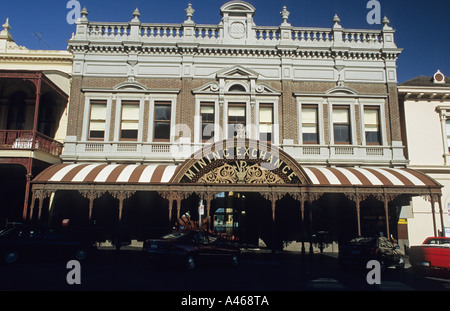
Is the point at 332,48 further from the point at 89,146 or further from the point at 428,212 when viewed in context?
the point at 89,146

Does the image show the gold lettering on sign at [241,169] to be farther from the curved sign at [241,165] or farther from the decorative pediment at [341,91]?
the decorative pediment at [341,91]

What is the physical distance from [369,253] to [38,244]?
12489 millimetres

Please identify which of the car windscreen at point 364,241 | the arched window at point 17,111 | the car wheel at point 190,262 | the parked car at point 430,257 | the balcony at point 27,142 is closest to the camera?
the parked car at point 430,257

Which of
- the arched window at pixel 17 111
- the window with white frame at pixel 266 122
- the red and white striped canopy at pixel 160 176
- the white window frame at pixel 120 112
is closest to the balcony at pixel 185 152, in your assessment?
the white window frame at pixel 120 112

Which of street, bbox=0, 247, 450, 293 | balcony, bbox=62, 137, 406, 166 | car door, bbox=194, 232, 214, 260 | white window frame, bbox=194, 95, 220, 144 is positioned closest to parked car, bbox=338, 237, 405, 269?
street, bbox=0, 247, 450, 293

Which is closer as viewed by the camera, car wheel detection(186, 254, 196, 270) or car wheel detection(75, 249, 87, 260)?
car wheel detection(186, 254, 196, 270)

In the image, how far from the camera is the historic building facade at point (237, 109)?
722 inches

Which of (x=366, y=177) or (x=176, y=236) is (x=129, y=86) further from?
(x=366, y=177)

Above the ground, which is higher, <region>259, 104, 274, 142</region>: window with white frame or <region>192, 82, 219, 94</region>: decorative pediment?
<region>192, 82, 219, 94</region>: decorative pediment

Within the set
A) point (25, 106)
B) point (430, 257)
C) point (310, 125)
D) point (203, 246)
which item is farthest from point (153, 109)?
point (430, 257)

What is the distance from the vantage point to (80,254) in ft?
45.0

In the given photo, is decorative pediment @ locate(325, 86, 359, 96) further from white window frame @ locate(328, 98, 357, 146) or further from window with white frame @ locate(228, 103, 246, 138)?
window with white frame @ locate(228, 103, 246, 138)

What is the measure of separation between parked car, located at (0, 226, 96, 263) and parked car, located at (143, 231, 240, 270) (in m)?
3.08

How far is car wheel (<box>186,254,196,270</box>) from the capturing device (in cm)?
1234
